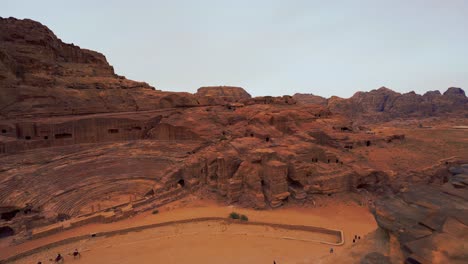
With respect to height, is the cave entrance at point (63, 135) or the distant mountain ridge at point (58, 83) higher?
the distant mountain ridge at point (58, 83)

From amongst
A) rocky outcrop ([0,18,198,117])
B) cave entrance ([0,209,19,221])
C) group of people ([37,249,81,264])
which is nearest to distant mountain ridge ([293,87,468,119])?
rocky outcrop ([0,18,198,117])

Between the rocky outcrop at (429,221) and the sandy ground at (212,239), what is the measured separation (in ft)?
24.3

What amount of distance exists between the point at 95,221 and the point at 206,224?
6.96 m

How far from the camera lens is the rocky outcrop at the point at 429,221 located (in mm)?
3285

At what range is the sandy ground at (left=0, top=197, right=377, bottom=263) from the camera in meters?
12.1

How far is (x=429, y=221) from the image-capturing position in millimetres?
3977

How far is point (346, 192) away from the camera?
18.2 metres

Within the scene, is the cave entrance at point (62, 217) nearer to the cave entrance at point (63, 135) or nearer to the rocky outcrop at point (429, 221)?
the cave entrance at point (63, 135)

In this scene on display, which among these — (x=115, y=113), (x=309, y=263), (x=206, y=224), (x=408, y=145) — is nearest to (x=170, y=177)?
(x=206, y=224)

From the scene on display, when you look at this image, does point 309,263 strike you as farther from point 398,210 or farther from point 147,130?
point 147,130

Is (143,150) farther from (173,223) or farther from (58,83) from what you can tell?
(58,83)

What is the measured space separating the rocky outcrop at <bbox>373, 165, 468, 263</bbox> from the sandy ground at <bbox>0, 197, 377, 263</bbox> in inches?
292

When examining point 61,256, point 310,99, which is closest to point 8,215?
point 61,256

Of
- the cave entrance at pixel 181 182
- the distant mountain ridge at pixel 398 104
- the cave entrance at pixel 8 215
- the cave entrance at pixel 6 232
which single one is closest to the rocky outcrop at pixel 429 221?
the cave entrance at pixel 181 182
